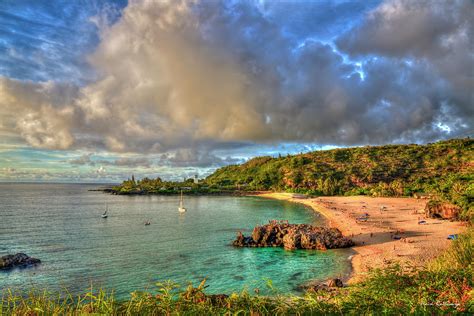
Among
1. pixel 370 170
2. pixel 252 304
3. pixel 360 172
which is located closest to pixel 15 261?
pixel 252 304

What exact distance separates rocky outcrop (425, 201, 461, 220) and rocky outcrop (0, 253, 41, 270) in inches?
2512

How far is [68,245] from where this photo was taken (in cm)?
4550

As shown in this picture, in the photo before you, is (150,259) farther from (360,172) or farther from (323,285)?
(360,172)

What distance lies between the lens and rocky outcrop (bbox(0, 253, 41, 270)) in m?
33.9

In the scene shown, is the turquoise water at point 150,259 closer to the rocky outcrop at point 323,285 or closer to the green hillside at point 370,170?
the rocky outcrop at point 323,285

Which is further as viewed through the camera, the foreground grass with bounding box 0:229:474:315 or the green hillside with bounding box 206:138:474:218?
the green hillside with bounding box 206:138:474:218

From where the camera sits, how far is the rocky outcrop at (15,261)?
111 feet

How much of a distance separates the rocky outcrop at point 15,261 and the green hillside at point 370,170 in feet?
346

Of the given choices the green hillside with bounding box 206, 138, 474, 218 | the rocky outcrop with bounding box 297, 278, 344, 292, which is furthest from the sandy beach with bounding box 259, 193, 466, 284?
the green hillside with bounding box 206, 138, 474, 218

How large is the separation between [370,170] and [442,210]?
91228 mm

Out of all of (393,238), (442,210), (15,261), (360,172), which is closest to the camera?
(15,261)

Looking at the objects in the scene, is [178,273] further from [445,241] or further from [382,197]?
[382,197]

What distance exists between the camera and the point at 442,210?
5775cm

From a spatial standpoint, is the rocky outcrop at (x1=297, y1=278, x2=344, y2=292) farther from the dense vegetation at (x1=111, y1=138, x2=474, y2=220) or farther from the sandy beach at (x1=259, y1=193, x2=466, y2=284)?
the dense vegetation at (x1=111, y1=138, x2=474, y2=220)
